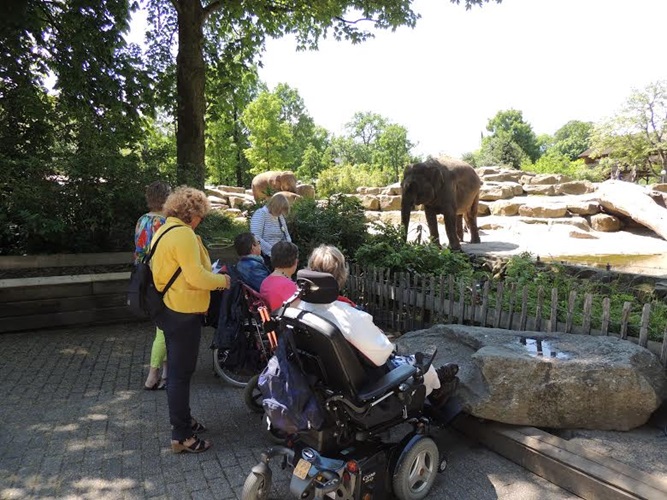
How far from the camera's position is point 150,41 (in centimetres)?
1157

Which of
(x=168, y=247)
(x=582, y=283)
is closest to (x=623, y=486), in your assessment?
(x=168, y=247)

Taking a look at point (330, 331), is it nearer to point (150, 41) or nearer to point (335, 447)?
point (335, 447)

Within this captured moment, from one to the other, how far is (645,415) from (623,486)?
0.96 meters

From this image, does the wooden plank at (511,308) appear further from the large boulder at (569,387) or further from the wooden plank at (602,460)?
the wooden plank at (602,460)

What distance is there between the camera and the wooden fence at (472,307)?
13.2 ft

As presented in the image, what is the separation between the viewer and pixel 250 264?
4.61 m

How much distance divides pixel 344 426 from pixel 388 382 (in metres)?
0.34

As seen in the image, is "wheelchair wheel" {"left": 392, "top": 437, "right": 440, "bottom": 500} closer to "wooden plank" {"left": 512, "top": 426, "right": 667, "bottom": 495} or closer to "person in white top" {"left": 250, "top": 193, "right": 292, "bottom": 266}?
"wooden plank" {"left": 512, "top": 426, "right": 667, "bottom": 495}

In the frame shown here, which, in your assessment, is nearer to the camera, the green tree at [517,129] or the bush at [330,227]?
the bush at [330,227]

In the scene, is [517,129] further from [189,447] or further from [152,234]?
[189,447]

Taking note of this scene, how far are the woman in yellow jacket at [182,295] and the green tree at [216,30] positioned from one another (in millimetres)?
4912

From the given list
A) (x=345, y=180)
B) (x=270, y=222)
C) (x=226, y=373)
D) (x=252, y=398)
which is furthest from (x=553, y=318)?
(x=345, y=180)

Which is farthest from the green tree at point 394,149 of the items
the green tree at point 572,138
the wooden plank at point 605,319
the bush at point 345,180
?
the wooden plank at point 605,319

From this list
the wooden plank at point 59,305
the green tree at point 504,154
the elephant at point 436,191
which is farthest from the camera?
the green tree at point 504,154
